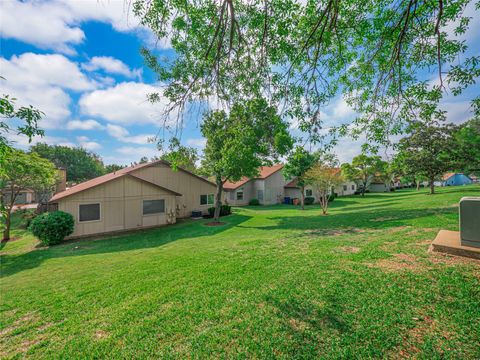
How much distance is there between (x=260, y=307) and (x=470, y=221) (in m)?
5.70

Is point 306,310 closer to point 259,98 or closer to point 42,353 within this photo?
point 42,353

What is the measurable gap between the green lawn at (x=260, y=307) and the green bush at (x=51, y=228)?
5.73m

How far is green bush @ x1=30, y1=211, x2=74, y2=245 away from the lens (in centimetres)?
1125

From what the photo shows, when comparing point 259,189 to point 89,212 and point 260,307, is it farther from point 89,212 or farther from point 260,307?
point 260,307

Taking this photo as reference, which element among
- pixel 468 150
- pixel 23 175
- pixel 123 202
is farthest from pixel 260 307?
pixel 468 150

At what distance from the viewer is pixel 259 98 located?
5.18 metres

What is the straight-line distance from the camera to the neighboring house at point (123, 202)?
12.9 metres

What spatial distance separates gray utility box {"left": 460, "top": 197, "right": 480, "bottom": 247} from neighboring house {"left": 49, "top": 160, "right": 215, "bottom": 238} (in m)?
16.4

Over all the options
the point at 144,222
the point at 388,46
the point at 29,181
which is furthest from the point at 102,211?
the point at 388,46

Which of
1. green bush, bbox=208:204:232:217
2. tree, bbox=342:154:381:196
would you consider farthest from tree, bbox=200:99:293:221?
tree, bbox=342:154:381:196

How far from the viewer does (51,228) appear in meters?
11.3

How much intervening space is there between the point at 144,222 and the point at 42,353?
43.9 feet

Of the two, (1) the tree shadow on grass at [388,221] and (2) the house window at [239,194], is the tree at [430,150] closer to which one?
(1) the tree shadow on grass at [388,221]

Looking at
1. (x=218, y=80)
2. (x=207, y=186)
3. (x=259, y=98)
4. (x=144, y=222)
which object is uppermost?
(x=218, y=80)
